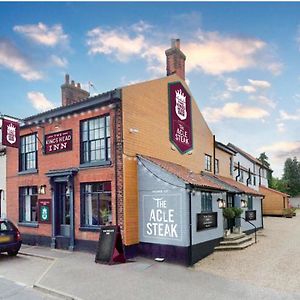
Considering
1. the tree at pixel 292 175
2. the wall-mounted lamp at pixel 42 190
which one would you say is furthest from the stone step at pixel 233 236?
the tree at pixel 292 175

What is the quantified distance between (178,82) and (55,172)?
26.4 feet

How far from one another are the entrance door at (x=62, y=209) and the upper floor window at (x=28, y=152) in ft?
7.62

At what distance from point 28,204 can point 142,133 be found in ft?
25.0

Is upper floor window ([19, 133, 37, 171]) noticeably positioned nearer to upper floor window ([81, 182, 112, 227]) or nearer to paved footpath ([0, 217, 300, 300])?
upper floor window ([81, 182, 112, 227])

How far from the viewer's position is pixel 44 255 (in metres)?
13.5

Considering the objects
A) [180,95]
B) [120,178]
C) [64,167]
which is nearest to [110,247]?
[120,178]

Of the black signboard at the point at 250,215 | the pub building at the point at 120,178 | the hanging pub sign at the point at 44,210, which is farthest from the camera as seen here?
the black signboard at the point at 250,215

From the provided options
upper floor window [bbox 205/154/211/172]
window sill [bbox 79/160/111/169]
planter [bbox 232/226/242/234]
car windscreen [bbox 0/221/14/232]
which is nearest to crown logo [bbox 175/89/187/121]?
upper floor window [bbox 205/154/211/172]

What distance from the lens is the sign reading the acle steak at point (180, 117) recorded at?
16953 millimetres

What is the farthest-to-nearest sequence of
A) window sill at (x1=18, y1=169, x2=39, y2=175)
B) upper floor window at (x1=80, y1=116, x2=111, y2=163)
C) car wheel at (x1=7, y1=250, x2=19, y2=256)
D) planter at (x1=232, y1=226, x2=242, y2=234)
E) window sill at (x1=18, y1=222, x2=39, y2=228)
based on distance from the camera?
planter at (x1=232, y1=226, x2=242, y2=234)
window sill at (x1=18, y1=169, x2=39, y2=175)
window sill at (x1=18, y1=222, x2=39, y2=228)
upper floor window at (x1=80, y1=116, x2=111, y2=163)
car wheel at (x1=7, y1=250, x2=19, y2=256)

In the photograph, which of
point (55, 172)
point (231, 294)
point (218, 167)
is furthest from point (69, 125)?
point (218, 167)

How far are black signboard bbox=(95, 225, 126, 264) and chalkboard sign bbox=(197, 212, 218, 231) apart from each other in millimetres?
3154

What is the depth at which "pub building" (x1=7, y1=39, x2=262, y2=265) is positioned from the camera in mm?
12742

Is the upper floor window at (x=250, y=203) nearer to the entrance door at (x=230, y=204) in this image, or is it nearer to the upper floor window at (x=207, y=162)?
A: the entrance door at (x=230, y=204)
